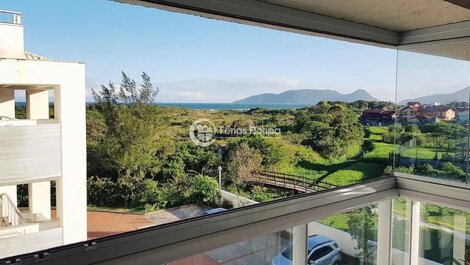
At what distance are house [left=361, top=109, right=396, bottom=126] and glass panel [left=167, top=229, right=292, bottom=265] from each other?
1062 millimetres

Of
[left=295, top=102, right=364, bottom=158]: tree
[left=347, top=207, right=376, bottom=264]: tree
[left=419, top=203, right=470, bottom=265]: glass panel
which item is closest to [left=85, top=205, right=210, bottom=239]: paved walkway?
[left=295, top=102, right=364, bottom=158]: tree

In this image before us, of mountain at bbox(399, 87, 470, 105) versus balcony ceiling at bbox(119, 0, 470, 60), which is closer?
balcony ceiling at bbox(119, 0, 470, 60)

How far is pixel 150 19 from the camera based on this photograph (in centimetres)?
175

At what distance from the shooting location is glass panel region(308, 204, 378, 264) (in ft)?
8.88

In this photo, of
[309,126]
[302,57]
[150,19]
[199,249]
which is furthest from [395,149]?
[150,19]

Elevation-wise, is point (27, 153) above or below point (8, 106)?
below

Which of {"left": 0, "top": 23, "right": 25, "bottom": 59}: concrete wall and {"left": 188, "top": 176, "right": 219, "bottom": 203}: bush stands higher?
{"left": 0, "top": 23, "right": 25, "bottom": 59}: concrete wall

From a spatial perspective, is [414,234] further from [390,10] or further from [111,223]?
[111,223]

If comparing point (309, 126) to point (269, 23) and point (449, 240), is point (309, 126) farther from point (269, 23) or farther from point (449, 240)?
point (449, 240)

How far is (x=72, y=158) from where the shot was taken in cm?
162

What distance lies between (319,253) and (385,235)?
30.4 inches

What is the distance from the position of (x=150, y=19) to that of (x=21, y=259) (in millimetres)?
1155

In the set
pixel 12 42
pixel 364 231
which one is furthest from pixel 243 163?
pixel 364 231

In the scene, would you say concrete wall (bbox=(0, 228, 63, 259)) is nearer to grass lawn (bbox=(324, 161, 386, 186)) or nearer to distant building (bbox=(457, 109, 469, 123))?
grass lawn (bbox=(324, 161, 386, 186))
